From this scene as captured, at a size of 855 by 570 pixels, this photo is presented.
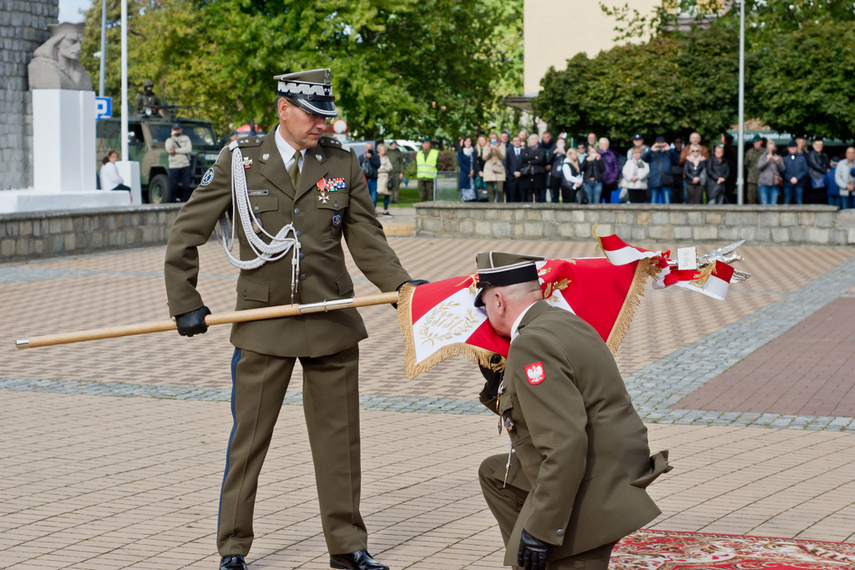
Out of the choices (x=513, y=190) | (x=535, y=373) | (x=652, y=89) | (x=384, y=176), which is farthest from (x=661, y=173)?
(x=535, y=373)

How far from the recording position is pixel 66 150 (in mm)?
Answer: 21875

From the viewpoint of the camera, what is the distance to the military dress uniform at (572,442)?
3.41 metres

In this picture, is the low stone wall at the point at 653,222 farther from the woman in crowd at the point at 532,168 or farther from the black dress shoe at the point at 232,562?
the black dress shoe at the point at 232,562

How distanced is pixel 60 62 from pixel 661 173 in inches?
454

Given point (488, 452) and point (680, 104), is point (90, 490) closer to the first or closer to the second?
point (488, 452)

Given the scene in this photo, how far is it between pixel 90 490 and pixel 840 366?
6202 millimetres

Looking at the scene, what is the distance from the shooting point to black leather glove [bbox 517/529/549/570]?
3.45 meters

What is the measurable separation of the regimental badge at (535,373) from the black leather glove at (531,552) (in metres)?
0.44

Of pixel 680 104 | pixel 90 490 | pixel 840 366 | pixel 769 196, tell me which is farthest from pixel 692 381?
pixel 680 104

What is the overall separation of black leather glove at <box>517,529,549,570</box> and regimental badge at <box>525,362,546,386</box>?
1.44ft

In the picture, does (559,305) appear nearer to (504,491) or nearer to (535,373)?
(504,491)

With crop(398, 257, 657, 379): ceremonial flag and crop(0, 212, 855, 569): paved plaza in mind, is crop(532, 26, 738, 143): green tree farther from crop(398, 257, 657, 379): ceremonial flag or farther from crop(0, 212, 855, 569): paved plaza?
crop(398, 257, 657, 379): ceremonial flag

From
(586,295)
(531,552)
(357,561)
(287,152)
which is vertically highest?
(287,152)

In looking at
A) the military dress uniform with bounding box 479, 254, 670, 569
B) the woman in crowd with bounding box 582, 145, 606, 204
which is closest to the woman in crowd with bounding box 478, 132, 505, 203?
the woman in crowd with bounding box 582, 145, 606, 204
